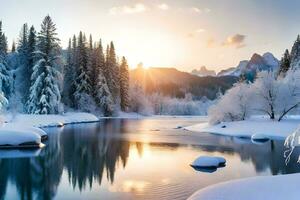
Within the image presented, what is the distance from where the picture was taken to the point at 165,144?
37.5 meters

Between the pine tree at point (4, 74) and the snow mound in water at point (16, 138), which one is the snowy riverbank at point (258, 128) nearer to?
the snow mound in water at point (16, 138)

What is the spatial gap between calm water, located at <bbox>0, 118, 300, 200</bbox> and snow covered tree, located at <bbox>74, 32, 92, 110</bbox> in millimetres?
43354

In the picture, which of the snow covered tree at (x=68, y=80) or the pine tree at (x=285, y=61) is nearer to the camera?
the pine tree at (x=285, y=61)

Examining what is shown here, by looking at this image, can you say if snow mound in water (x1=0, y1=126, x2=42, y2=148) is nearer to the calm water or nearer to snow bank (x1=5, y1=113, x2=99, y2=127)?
the calm water

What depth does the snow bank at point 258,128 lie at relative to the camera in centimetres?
4647

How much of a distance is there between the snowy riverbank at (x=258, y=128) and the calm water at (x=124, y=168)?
834 cm

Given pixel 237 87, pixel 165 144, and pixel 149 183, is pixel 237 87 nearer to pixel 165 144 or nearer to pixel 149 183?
pixel 165 144

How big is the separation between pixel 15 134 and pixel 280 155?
21.9 metres

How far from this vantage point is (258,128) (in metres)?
49.2

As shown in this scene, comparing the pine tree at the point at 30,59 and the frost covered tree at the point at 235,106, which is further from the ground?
the pine tree at the point at 30,59

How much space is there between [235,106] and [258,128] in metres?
7.12

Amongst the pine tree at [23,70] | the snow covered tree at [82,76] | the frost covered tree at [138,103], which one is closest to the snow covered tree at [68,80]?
the snow covered tree at [82,76]

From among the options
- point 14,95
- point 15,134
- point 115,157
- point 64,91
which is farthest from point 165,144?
point 64,91

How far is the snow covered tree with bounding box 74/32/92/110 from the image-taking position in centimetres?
8156
